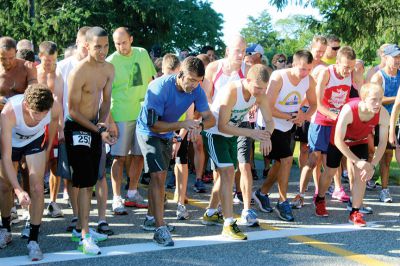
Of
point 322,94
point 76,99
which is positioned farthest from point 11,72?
point 322,94

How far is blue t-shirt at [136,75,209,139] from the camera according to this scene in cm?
570

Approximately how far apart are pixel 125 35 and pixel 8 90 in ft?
5.32

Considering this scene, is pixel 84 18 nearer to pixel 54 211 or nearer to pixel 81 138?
pixel 54 211

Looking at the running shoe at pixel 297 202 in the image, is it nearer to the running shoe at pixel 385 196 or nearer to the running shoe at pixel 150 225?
the running shoe at pixel 385 196

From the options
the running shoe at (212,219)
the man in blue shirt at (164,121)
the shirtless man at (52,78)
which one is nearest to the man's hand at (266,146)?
the man in blue shirt at (164,121)

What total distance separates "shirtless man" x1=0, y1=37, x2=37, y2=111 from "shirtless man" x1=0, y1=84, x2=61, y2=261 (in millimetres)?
743

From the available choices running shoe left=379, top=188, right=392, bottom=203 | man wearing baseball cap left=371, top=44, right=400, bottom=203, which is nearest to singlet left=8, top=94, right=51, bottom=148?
running shoe left=379, top=188, right=392, bottom=203

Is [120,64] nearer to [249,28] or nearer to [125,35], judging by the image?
[125,35]

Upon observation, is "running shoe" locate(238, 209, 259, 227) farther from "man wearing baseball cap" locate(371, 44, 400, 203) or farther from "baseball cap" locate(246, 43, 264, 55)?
"baseball cap" locate(246, 43, 264, 55)

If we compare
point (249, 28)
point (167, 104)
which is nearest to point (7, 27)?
point (167, 104)

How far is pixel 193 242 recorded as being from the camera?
5.77 m

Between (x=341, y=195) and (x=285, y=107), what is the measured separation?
172 cm

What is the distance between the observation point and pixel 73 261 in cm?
512

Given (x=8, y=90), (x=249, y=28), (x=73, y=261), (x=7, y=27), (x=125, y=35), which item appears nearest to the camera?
(x=73, y=261)
